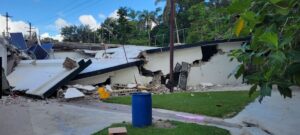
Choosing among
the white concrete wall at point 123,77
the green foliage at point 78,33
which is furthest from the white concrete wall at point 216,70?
the green foliage at point 78,33

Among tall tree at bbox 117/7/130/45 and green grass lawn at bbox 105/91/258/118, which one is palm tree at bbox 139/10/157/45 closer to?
tall tree at bbox 117/7/130/45

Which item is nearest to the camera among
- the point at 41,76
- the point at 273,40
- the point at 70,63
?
the point at 273,40

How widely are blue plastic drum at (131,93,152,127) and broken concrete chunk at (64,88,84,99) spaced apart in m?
7.35

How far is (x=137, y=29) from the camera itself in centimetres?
6378

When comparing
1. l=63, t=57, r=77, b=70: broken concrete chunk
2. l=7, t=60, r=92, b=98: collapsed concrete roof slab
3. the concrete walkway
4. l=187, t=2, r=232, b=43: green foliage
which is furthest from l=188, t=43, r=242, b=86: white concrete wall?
l=187, t=2, r=232, b=43: green foliage

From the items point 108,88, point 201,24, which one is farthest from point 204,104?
point 201,24

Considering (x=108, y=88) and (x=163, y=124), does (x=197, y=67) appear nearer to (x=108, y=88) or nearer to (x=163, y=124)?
(x=108, y=88)

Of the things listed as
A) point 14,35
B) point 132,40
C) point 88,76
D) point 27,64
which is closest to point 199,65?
point 88,76

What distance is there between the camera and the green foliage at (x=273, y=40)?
219 cm

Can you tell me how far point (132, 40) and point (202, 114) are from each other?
44067mm

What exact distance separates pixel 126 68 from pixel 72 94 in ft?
19.0

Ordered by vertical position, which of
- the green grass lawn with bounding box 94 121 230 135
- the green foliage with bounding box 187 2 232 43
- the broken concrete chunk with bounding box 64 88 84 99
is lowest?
the green grass lawn with bounding box 94 121 230 135

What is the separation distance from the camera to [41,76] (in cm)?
1941

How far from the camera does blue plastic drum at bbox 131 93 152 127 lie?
9.43 m
